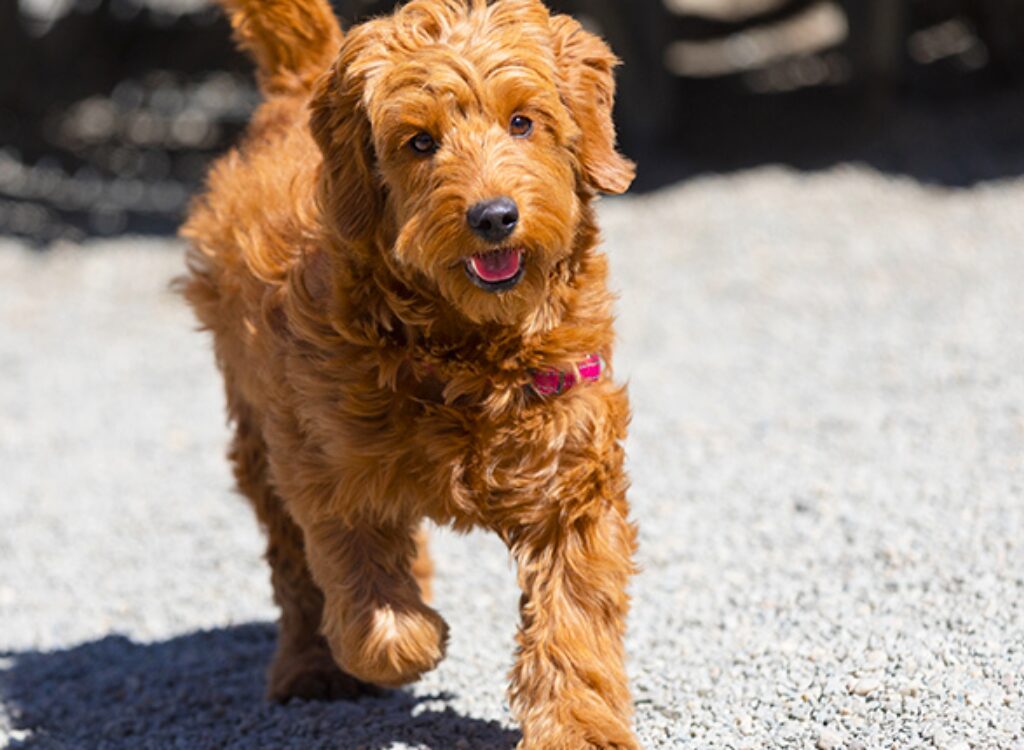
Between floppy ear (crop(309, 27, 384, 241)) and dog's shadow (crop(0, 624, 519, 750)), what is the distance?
60.4 inches

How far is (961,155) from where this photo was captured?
12.4m

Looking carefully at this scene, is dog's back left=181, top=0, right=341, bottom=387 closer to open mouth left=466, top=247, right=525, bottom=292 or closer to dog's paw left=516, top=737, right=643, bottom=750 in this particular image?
open mouth left=466, top=247, right=525, bottom=292

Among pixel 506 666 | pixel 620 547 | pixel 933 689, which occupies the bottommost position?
pixel 506 666

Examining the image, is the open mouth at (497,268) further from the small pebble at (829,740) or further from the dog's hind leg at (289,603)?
the dog's hind leg at (289,603)

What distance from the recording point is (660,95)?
43.4 feet

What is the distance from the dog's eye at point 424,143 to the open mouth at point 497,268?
32 cm

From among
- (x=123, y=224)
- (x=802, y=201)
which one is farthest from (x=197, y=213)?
(x=123, y=224)

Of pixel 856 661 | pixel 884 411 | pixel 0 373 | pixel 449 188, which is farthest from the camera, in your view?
pixel 0 373

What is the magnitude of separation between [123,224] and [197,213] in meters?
8.14

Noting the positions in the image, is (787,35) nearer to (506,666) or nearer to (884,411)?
(884,411)

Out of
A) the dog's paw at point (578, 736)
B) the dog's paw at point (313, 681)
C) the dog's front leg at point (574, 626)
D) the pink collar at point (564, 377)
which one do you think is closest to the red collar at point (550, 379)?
the pink collar at point (564, 377)

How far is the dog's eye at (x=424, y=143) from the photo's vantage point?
3881mm

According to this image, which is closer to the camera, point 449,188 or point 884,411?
point 449,188

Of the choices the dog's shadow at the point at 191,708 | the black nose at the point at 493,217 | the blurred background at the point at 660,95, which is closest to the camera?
the black nose at the point at 493,217
